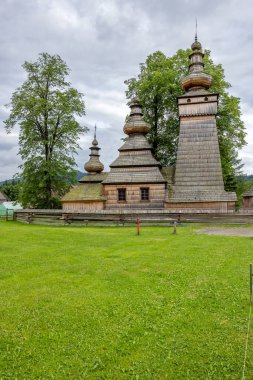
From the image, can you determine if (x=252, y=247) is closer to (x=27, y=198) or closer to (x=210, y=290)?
(x=210, y=290)

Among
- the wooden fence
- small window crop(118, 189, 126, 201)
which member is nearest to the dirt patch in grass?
the wooden fence

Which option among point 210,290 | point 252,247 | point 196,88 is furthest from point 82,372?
point 196,88

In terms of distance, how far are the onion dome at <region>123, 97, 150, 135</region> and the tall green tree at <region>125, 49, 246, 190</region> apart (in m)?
4.28


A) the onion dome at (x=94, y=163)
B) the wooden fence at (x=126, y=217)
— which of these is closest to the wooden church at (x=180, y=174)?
the wooden fence at (x=126, y=217)

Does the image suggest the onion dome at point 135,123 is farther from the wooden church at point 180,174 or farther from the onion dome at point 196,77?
the onion dome at point 196,77

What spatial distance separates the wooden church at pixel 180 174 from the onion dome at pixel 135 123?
0.09 m

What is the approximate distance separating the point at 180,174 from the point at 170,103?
10.9 m

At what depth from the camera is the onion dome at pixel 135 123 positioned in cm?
2395

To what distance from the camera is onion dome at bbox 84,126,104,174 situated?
1018 inches

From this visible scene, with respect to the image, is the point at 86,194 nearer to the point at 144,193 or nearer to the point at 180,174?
the point at 144,193

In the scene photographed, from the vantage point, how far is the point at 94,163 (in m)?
26.1

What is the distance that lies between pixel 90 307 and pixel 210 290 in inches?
96.7

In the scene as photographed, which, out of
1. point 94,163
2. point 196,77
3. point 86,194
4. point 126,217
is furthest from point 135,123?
point 126,217

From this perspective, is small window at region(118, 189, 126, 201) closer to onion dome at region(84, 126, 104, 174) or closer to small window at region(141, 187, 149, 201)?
small window at region(141, 187, 149, 201)
